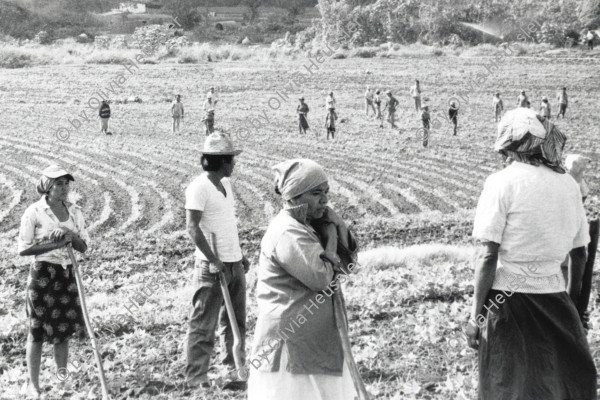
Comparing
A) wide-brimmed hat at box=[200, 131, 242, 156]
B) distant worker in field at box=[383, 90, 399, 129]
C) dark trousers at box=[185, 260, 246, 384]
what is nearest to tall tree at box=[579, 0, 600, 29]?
distant worker in field at box=[383, 90, 399, 129]

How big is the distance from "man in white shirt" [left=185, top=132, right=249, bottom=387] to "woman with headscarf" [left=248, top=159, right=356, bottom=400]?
140 cm

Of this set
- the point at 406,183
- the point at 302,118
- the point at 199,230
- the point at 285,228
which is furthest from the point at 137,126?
the point at 285,228

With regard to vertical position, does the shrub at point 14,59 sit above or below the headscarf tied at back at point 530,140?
above

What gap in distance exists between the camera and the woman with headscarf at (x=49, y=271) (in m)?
4.46

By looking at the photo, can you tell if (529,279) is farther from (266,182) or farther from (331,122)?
(331,122)

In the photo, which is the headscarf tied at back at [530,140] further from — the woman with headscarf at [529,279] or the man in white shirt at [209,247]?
the man in white shirt at [209,247]

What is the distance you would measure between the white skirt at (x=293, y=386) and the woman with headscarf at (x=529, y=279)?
0.60 metres

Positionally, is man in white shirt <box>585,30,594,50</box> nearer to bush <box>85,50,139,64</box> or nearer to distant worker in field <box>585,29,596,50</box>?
distant worker in field <box>585,29,596,50</box>

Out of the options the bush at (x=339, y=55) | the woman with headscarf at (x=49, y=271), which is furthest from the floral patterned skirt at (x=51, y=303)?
the bush at (x=339, y=55)

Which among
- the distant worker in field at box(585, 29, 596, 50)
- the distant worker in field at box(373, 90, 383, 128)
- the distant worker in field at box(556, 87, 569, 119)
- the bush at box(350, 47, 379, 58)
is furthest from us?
the bush at box(350, 47, 379, 58)

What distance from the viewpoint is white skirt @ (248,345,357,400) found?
9.77 feet

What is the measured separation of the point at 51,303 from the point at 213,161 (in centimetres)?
128

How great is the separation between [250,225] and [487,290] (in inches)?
369

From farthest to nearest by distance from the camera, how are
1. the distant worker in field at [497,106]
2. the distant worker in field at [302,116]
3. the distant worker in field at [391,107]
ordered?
the distant worker in field at [497,106] → the distant worker in field at [391,107] → the distant worker in field at [302,116]
